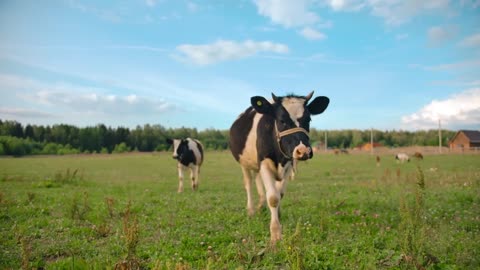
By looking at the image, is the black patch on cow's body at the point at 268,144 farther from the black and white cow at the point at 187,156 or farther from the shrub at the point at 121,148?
the shrub at the point at 121,148

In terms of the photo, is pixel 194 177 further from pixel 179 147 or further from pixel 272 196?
pixel 272 196

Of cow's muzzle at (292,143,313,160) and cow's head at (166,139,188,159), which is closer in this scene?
cow's muzzle at (292,143,313,160)

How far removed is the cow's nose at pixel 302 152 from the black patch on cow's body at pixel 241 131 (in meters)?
2.72

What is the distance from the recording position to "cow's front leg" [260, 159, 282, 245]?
18.7 ft

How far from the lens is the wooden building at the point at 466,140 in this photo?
7112 cm

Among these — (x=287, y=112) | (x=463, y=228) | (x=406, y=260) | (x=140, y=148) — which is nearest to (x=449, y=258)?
(x=406, y=260)

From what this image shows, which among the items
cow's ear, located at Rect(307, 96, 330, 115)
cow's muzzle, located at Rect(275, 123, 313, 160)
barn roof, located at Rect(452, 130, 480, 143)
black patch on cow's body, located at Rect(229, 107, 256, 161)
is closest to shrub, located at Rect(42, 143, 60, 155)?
black patch on cow's body, located at Rect(229, 107, 256, 161)

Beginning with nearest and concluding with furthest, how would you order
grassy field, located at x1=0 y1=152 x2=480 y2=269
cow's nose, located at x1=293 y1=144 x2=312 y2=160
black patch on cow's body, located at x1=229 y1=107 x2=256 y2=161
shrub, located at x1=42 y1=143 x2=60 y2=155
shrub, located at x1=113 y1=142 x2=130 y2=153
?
grassy field, located at x1=0 y1=152 x2=480 y2=269 < cow's nose, located at x1=293 y1=144 x2=312 y2=160 < black patch on cow's body, located at x1=229 y1=107 x2=256 y2=161 < shrub, located at x1=42 y1=143 x2=60 y2=155 < shrub, located at x1=113 y1=142 x2=130 y2=153

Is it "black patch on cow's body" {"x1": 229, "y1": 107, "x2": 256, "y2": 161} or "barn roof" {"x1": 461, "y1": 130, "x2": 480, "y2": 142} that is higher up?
"barn roof" {"x1": 461, "y1": 130, "x2": 480, "y2": 142}

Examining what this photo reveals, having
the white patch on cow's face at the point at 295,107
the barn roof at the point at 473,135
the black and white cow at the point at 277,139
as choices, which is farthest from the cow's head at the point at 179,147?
the barn roof at the point at 473,135

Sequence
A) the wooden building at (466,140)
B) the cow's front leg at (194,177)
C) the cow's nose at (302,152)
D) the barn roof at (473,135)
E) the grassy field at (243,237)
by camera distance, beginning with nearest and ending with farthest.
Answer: the grassy field at (243,237) < the cow's nose at (302,152) < the cow's front leg at (194,177) < the barn roof at (473,135) < the wooden building at (466,140)

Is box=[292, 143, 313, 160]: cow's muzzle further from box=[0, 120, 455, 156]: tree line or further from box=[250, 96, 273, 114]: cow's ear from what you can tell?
box=[0, 120, 455, 156]: tree line

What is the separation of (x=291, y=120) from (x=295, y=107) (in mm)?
305

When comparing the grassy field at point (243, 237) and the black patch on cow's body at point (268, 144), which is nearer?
the grassy field at point (243, 237)
